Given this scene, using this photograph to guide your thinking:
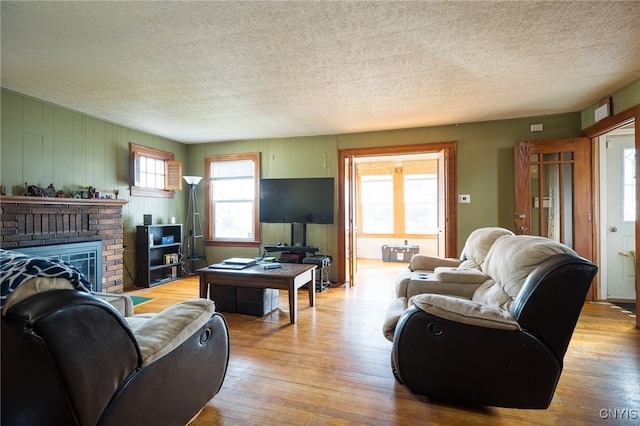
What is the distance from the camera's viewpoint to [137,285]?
14.9 ft

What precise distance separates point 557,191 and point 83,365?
484cm

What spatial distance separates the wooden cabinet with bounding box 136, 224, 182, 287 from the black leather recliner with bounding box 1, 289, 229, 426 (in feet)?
11.7

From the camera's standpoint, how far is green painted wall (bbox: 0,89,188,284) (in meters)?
3.19

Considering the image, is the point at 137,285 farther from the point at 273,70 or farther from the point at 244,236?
the point at 273,70

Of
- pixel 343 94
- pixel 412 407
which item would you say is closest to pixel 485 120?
pixel 343 94

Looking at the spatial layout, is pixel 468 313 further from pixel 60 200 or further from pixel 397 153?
pixel 60 200

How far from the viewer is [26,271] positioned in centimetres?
96

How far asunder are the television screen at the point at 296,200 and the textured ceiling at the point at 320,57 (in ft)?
3.80

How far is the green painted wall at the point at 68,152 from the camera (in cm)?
319

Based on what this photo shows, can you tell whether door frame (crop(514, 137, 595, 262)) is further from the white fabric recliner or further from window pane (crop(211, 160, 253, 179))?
window pane (crop(211, 160, 253, 179))

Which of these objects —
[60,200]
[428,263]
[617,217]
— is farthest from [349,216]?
[60,200]

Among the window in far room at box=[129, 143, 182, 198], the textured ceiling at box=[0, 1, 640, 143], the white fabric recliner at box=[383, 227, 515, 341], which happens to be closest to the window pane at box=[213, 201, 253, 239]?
the window in far room at box=[129, 143, 182, 198]

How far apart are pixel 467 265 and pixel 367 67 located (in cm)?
200
